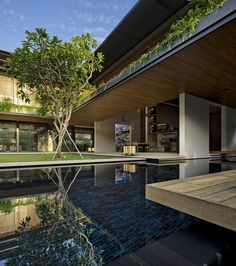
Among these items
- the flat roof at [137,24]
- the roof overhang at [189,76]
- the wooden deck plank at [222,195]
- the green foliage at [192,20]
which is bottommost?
the wooden deck plank at [222,195]

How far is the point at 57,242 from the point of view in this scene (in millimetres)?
1752

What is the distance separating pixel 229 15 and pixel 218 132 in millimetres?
13622

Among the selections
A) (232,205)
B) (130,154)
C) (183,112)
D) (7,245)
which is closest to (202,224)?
(232,205)

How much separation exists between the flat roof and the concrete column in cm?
485

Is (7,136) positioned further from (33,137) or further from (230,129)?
(230,129)

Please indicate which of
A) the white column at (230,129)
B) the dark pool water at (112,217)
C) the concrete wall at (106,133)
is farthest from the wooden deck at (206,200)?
the concrete wall at (106,133)

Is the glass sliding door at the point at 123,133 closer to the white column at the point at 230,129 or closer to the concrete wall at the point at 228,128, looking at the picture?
the concrete wall at the point at 228,128

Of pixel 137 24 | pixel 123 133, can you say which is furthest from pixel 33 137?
pixel 137 24

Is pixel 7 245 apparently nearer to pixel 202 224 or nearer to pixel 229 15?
pixel 202 224

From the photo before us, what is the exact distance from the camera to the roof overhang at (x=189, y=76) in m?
4.83

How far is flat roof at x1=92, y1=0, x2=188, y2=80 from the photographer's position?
10.6 m

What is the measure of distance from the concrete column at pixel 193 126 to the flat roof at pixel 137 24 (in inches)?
191

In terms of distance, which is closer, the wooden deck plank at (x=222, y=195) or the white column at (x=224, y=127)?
the wooden deck plank at (x=222, y=195)

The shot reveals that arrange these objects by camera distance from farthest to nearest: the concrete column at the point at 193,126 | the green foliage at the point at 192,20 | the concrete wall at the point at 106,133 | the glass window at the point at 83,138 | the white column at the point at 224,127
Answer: the glass window at the point at 83,138, the concrete wall at the point at 106,133, the white column at the point at 224,127, the concrete column at the point at 193,126, the green foliage at the point at 192,20
